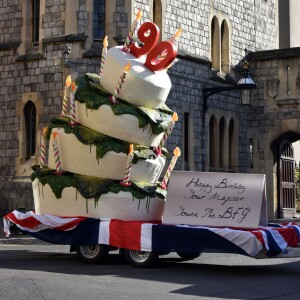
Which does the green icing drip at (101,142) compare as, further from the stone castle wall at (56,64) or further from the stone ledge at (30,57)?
the stone ledge at (30,57)

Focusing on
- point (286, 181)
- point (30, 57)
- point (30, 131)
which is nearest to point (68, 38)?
point (30, 57)

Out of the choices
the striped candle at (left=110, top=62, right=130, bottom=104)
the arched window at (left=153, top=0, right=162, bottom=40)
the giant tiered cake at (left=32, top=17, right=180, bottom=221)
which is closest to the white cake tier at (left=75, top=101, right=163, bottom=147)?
the giant tiered cake at (left=32, top=17, right=180, bottom=221)

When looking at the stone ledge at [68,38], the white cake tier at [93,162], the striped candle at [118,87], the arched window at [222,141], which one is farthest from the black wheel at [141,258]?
the arched window at [222,141]

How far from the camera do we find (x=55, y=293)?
389 inches

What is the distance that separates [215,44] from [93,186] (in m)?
14.2

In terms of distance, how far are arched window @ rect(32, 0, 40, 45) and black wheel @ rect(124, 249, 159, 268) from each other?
11.6 metres

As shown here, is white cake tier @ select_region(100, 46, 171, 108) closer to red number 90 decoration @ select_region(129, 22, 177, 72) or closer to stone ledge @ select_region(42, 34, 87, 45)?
red number 90 decoration @ select_region(129, 22, 177, 72)

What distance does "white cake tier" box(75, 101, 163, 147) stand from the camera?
45.3 ft

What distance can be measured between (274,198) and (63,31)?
33.9 feet

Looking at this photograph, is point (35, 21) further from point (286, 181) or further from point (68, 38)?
point (286, 181)

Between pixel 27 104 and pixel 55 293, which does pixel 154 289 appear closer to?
pixel 55 293

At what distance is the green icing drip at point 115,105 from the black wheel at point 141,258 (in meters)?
2.16

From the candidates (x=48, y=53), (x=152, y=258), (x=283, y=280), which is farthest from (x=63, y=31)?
(x=283, y=280)

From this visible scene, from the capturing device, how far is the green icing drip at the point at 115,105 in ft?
45.5
